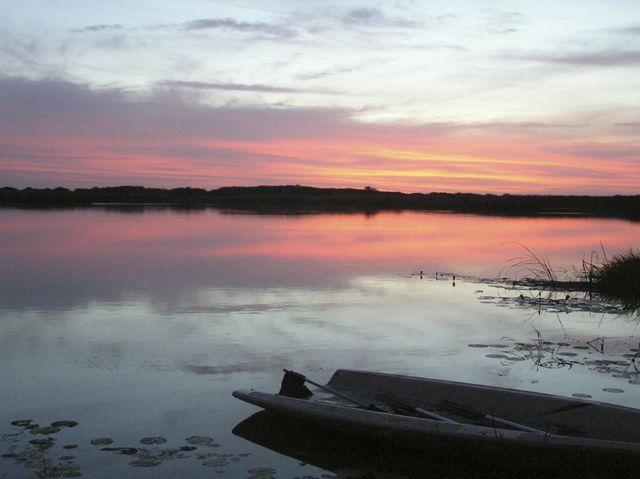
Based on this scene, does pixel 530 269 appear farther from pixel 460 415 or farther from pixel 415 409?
pixel 415 409

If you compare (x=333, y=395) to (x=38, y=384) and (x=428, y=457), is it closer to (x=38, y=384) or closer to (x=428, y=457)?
(x=428, y=457)

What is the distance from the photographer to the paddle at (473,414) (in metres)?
5.57

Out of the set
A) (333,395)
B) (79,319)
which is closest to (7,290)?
(79,319)

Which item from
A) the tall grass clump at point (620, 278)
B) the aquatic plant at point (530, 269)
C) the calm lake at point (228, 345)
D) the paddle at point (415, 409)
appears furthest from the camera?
the aquatic plant at point (530, 269)

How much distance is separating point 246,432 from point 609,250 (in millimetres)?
20544

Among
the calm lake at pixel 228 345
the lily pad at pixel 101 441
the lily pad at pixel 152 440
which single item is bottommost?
the lily pad at pixel 101 441

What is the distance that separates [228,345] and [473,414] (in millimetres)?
3701

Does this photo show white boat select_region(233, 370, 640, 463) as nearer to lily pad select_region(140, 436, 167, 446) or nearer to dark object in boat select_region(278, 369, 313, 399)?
dark object in boat select_region(278, 369, 313, 399)

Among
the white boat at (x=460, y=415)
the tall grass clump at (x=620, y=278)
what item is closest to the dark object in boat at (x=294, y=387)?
the white boat at (x=460, y=415)

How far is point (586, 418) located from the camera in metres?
5.68

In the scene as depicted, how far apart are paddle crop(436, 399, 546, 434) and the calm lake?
100 cm

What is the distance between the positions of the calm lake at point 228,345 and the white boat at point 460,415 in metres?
0.28

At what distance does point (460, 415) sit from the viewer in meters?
6.01

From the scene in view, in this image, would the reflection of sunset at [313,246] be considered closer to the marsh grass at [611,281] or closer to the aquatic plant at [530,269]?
the aquatic plant at [530,269]
